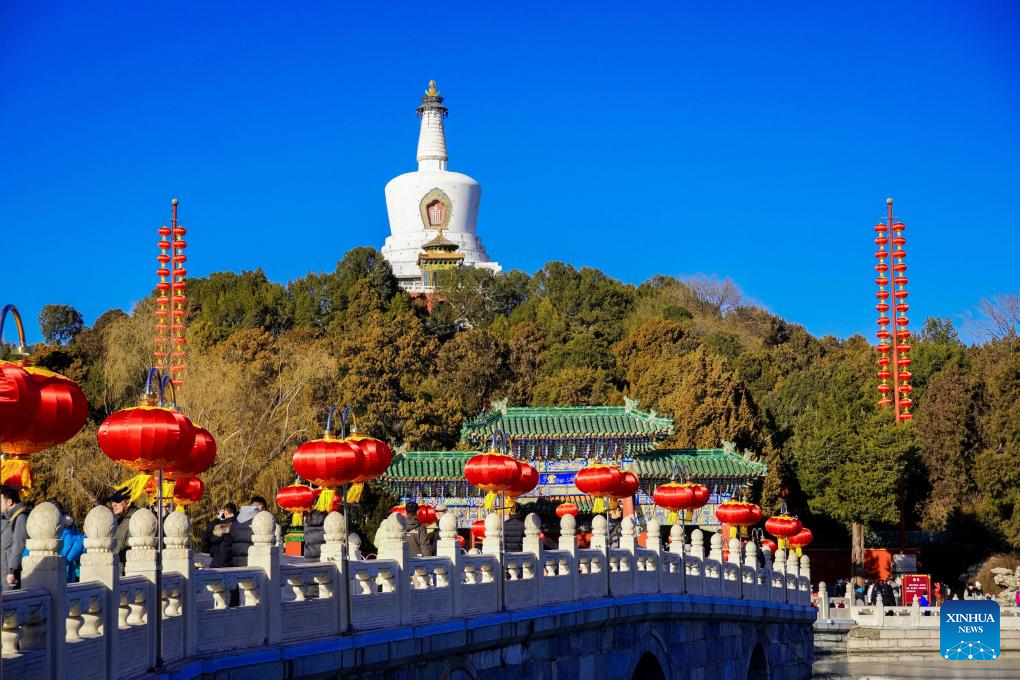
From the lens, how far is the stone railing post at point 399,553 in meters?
11.6

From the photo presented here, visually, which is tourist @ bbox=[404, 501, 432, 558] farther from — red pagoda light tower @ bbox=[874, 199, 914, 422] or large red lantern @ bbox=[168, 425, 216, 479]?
red pagoda light tower @ bbox=[874, 199, 914, 422]

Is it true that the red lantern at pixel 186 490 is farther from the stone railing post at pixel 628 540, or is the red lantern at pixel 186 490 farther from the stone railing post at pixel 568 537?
the stone railing post at pixel 628 540

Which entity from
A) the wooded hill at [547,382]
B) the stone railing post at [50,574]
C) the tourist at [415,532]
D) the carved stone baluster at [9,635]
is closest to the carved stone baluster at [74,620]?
the stone railing post at [50,574]

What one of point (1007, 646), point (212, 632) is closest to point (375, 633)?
point (212, 632)

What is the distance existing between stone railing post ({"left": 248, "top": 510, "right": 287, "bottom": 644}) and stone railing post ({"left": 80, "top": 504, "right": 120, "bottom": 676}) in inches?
81.1

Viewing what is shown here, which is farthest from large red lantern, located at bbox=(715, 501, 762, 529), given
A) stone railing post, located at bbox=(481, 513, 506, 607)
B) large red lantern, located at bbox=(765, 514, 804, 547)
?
stone railing post, located at bbox=(481, 513, 506, 607)

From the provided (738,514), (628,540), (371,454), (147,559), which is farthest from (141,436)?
(738,514)

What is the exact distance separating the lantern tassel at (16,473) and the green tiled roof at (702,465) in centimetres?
2454

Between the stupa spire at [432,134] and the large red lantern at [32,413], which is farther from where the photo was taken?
the stupa spire at [432,134]

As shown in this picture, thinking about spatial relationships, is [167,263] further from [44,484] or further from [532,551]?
[532,551]

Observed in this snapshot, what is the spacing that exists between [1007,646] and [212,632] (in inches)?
986

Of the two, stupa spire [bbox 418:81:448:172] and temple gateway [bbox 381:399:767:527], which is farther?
stupa spire [bbox 418:81:448:172]

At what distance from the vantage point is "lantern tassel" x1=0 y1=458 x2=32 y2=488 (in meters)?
9.52

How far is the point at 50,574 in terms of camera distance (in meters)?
6.95
